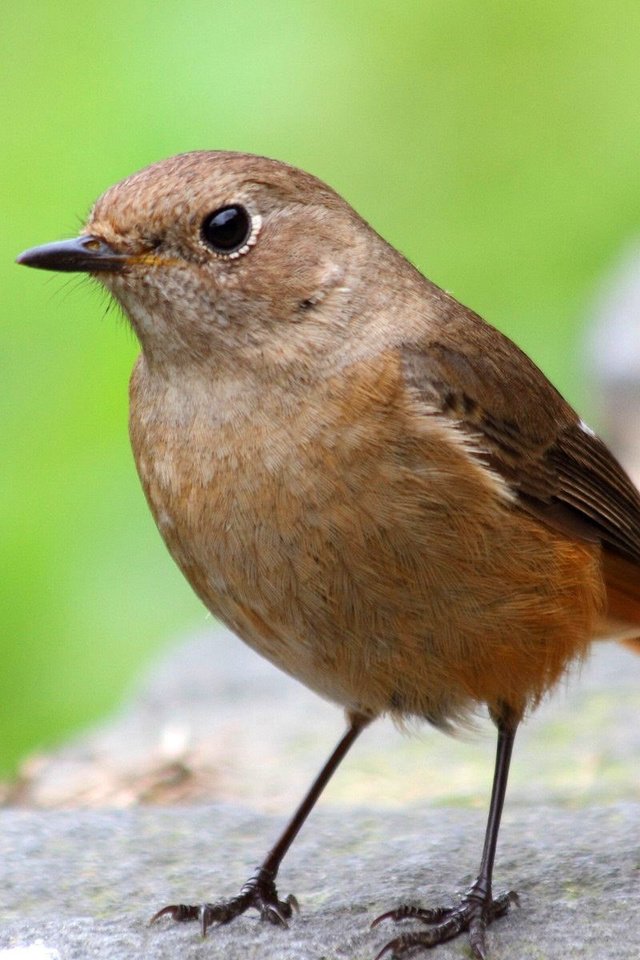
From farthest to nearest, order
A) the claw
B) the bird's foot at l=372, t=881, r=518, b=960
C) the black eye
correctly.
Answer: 1. the black eye
2. the claw
3. the bird's foot at l=372, t=881, r=518, b=960

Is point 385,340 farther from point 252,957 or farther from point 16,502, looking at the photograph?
point 16,502

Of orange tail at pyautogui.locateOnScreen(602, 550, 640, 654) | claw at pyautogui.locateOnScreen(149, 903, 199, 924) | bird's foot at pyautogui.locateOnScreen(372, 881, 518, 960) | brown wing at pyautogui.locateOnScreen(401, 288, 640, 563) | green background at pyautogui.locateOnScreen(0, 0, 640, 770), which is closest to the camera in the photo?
bird's foot at pyautogui.locateOnScreen(372, 881, 518, 960)

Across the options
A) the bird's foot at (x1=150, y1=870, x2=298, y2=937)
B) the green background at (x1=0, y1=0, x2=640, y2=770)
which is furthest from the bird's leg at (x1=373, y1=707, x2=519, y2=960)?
the green background at (x1=0, y1=0, x2=640, y2=770)

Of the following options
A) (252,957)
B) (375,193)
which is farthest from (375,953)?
(375,193)

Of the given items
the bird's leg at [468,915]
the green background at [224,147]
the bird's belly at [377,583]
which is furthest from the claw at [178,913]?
the green background at [224,147]

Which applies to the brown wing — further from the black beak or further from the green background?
the green background

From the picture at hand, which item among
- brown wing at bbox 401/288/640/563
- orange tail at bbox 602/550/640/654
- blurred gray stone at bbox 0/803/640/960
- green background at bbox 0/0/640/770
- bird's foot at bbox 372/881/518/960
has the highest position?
green background at bbox 0/0/640/770
